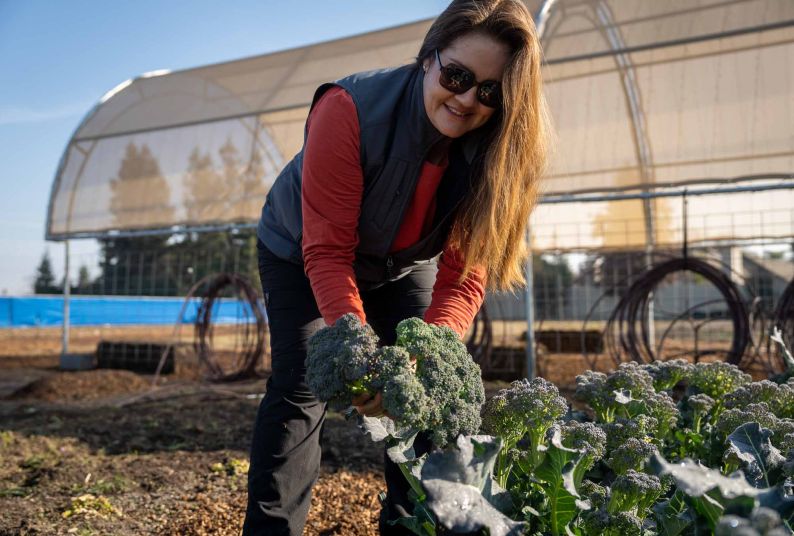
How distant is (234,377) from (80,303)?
1439 centimetres

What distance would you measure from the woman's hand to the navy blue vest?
63 centimetres

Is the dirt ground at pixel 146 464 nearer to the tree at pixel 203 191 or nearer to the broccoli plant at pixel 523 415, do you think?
the broccoli plant at pixel 523 415

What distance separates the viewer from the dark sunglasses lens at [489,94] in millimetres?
1897

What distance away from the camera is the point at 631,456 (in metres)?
1.65

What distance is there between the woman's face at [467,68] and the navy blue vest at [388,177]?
5 cm

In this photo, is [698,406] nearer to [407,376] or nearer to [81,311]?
[407,376]

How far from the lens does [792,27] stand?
22.0 ft

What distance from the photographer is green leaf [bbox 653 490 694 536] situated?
4.70 feet

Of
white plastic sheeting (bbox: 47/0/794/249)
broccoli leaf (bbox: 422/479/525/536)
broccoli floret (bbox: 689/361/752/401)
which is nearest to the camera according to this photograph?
broccoli leaf (bbox: 422/479/525/536)

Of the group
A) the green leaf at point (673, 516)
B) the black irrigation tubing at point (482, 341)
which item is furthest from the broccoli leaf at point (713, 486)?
the black irrigation tubing at point (482, 341)

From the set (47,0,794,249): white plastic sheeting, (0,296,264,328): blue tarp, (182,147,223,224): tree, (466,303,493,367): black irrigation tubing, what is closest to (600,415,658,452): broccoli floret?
(466,303,493,367): black irrigation tubing

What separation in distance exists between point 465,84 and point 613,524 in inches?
47.9

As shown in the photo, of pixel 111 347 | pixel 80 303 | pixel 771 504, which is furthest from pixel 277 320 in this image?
pixel 80 303

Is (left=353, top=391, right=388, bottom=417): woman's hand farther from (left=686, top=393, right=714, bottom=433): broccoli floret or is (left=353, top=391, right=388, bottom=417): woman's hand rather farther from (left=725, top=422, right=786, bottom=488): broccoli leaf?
(left=686, top=393, right=714, bottom=433): broccoli floret
